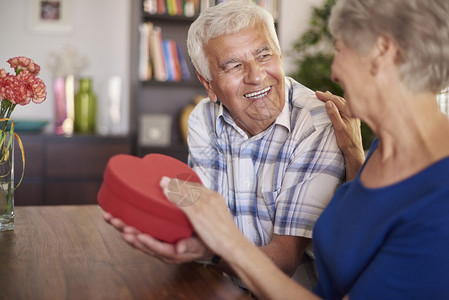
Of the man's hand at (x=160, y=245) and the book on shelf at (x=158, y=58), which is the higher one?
the book on shelf at (x=158, y=58)

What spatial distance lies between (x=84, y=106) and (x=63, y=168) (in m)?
0.51

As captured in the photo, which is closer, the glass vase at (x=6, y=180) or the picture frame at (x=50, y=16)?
the glass vase at (x=6, y=180)

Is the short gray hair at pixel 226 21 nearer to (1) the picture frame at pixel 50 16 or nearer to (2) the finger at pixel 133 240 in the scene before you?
(2) the finger at pixel 133 240

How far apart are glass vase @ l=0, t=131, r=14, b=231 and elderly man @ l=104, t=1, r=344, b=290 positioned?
0.60 meters

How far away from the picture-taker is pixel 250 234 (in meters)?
1.66

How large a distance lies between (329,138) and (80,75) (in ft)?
10.9

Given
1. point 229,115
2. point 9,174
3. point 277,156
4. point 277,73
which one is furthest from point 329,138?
point 9,174

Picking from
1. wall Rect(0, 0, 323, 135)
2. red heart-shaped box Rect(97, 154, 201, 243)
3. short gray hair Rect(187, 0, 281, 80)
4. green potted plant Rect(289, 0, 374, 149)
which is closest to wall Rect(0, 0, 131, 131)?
wall Rect(0, 0, 323, 135)

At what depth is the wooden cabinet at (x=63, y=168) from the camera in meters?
3.93

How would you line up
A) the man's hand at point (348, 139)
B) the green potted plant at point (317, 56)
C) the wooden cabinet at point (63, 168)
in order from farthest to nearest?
the green potted plant at point (317, 56) < the wooden cabinet at point (63, 168) < the man's hand at point (348, 139)

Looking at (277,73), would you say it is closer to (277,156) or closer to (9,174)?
(277,156)

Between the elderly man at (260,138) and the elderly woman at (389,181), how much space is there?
0.32 m

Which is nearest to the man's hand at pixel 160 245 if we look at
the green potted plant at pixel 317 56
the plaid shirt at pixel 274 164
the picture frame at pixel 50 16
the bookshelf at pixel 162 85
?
the plaid shirt at pixel 274 164

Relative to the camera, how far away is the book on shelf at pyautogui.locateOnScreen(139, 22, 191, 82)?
4180 mm
